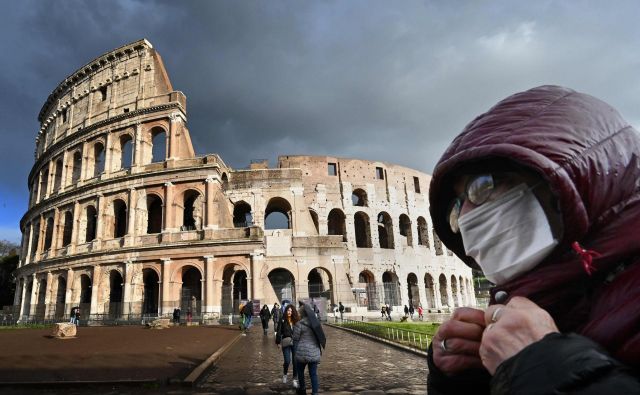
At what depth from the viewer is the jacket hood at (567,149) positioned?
2.61 ft

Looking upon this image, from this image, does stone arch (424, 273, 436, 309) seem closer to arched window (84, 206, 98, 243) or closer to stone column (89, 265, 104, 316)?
stone column (89, 265, 104, 316)

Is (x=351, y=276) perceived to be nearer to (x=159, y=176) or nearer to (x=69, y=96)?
(x=159, y=176)

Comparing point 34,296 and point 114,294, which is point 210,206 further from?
point 34,296

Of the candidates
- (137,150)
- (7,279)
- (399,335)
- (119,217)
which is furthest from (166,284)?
(7,279)

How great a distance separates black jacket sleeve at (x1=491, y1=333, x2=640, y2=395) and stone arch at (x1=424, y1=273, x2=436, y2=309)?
1323 inches

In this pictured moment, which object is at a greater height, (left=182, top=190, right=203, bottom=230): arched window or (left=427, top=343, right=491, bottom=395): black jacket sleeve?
(left=182, top=190, right=203, bottom=230): arched window

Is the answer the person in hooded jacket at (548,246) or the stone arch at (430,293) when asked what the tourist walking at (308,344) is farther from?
the stone arch at (430,293)

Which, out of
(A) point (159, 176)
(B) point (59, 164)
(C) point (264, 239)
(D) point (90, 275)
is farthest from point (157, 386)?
(B) point (59, 164)

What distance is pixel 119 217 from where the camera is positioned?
2905 centimetres

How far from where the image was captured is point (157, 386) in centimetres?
624

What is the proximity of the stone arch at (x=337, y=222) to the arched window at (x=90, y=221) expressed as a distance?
56.9 ft

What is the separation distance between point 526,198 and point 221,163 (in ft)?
89.4

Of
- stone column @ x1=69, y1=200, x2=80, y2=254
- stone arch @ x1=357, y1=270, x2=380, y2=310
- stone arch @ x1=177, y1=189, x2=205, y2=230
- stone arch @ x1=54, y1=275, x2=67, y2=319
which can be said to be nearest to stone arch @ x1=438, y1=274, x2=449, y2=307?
stone arch @ x1=357, y1=270, x2=380, y2=310

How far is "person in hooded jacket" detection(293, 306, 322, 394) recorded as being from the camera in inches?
223
